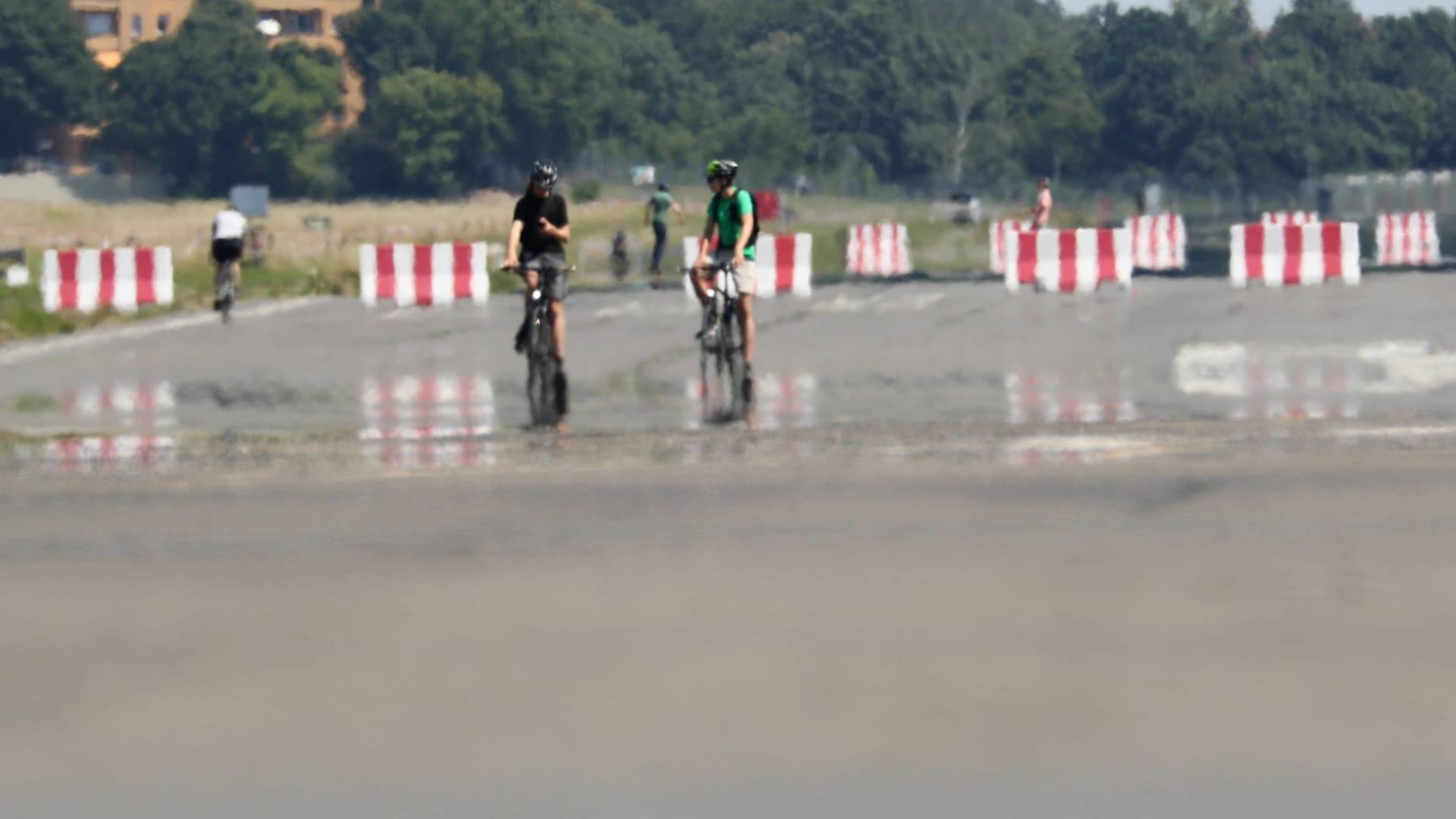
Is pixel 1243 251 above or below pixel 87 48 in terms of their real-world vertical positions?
below

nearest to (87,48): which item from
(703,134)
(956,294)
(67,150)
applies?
(67,150)

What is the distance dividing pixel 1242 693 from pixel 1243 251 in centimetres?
2771

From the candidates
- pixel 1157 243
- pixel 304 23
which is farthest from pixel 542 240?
pixel 304 23

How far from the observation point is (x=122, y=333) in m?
28.3

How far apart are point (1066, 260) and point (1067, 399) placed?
16486 millimetres

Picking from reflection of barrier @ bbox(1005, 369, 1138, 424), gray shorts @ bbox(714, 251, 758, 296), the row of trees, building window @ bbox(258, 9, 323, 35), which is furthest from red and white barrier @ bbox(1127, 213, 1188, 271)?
building window @ bbox(258, 9, 323, 35)

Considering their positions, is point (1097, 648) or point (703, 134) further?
point (703, 134)

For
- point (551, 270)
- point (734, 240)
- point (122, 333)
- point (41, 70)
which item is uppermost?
point (41, 70)

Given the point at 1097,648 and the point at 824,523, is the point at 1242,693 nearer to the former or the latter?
the point at 1097,648

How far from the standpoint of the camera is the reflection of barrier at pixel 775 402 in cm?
1661

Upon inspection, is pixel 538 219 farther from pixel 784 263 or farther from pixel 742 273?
pixel 784 263

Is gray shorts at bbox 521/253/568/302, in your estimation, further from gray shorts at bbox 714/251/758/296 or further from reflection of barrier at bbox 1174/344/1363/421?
reflection of barrier at bbox 1174/344/1363/421

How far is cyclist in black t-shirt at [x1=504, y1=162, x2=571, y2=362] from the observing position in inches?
662

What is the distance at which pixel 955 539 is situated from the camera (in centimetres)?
1062
